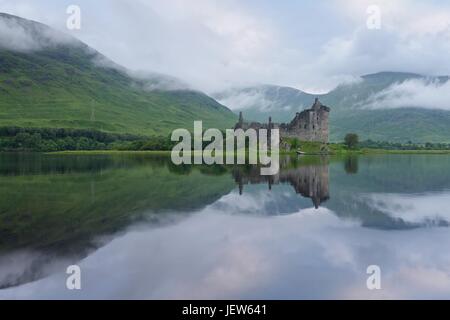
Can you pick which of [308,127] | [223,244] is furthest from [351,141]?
[223,244]

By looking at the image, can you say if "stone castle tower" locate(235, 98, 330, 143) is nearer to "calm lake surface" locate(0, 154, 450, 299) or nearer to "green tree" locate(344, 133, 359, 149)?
"green tree" locate(344, 133, 359, 149)

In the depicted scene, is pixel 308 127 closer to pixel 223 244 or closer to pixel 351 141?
pixel 351 141

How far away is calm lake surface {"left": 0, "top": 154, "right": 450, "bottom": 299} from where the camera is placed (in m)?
12.0

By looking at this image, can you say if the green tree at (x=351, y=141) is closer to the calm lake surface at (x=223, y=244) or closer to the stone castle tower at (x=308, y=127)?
the stone castle tower at (x=308, y=127)

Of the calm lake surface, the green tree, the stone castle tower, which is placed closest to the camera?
the calm lake surface

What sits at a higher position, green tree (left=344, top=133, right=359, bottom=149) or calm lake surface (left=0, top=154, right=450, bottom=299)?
green tree (left=344, top=133, right=359, bottom=149)

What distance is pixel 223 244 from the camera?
54.2 feet

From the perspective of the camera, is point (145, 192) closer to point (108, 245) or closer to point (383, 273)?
point (108, 245)

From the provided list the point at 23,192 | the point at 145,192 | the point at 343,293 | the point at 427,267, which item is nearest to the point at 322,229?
the point at 427,267

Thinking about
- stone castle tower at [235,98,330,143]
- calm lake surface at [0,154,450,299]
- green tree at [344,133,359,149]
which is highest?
stone castle tower at [235,98,330,143]

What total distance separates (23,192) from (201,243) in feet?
64.6

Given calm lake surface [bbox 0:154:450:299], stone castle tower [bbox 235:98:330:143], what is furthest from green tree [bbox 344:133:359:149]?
calm lake surface [bbox 0:154:450:299]

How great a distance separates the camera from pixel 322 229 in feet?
63.6

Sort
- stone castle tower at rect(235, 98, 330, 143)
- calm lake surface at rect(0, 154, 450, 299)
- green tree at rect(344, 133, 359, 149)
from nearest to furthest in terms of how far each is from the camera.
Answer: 1. calm lake surface at rect(0, 154, 450, 299)
2. stone castle tower at rect(235, 98, 330, 143)
3. green tree at rect(344, 133, 359, 149)
